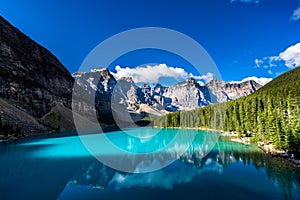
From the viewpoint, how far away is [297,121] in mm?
30594

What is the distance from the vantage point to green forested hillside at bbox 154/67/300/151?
32.2 metres

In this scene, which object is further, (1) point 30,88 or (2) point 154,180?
(1) point 30,88

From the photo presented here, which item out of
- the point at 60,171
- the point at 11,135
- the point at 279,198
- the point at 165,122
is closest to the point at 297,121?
the point at 279,198

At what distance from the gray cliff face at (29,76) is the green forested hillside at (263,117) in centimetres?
8199

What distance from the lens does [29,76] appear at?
12912cm

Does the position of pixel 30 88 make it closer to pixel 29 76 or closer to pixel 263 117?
pixel 29 76

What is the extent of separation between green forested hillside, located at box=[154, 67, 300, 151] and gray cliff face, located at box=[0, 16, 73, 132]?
269 feet

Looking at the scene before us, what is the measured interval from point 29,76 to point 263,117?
13257 centimetres

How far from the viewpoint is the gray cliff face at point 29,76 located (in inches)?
4242

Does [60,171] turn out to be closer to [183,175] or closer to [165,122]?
[183,175]

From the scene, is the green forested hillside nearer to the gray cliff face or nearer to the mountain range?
the mountain range

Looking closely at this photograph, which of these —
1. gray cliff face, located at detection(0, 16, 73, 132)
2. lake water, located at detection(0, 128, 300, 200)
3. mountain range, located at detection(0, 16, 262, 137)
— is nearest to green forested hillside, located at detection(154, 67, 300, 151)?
lake water, located at detection(0, 128, 300, 200)

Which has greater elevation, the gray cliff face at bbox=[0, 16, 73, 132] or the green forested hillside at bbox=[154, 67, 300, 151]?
the gray cliff face at bbox=[0, 16, 73, 132]

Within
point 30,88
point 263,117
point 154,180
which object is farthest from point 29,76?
point 154,180
